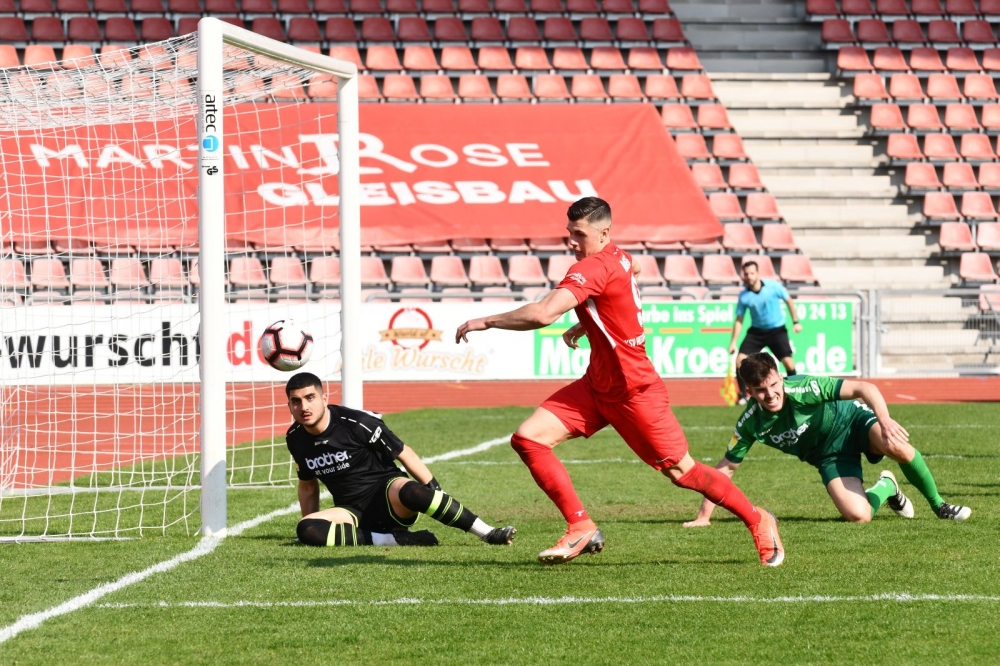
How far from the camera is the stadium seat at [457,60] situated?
2602 centimetres

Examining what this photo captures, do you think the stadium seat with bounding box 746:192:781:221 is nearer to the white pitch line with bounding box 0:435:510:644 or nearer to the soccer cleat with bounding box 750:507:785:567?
the white pitch line with bounding box 0:435:510:644

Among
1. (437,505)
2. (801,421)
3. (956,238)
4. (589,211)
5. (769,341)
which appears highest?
(956,238)

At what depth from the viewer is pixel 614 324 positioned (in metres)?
5.88

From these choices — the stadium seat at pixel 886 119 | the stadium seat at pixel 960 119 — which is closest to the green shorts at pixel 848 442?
the stadium seat at pixel 886 119

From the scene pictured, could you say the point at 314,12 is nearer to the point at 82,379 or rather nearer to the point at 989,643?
the point at 82,379

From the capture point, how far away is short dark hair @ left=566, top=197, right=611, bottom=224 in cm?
588

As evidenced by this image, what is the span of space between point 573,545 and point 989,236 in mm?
20268

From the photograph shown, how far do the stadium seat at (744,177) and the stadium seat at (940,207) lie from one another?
3267 millimetres

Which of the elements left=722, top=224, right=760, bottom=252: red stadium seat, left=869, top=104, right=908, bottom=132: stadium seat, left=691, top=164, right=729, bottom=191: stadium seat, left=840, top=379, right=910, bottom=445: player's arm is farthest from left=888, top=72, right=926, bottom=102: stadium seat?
left=840, top=379, right=910, bottom=445: player's arm

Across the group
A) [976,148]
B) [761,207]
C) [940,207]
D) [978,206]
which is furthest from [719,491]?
[976,148]

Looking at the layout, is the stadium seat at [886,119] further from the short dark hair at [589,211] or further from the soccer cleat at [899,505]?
the short dark hair at [589,211]

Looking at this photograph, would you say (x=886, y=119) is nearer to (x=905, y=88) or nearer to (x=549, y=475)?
(x=905, y=88)

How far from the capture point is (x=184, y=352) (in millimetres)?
16672

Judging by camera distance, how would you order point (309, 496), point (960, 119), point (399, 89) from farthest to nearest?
1. point (960, 119)
2. point (399, 89)
3. point (309, 496)
